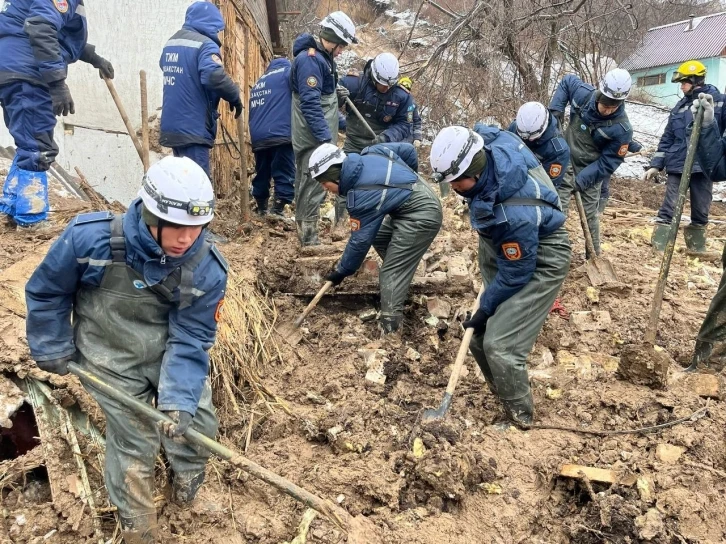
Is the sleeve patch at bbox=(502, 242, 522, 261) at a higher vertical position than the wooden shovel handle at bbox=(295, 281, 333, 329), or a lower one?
higher

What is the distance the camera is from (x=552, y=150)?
5332 mm

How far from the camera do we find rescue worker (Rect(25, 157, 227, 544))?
89.2 inches

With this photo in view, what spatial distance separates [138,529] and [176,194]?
5.11ft

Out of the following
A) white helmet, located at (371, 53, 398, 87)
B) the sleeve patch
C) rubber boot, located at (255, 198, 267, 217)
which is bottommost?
rubber boot, located at (255, 198, 267, 217)

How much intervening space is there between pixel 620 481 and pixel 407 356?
5.96ft

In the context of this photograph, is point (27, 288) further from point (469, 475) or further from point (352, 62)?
point (352, 62)

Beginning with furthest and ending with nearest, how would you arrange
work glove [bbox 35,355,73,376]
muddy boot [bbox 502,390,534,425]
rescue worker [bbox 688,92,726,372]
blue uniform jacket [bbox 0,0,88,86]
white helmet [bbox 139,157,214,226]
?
rescue worker [bbox 688,92,726,372] < blue uniform jacket [bbox 0,0,88,86] < muddy boot [bbox 502,390,534,425] < work glove [bbox 35,355,73,376] < white helmet [bbox 139,157,214,226]

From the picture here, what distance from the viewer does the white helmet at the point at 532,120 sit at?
5.12 meters

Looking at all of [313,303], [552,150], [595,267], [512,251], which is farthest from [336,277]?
[595,267]

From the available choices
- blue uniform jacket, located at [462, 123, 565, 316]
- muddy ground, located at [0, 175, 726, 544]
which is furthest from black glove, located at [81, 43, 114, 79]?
blue uniform jacket, located at [462, 123, 565, 316]

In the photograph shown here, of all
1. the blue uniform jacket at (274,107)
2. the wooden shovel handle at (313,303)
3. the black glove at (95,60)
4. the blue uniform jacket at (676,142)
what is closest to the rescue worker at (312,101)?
the blue uniform jacket at (274,107)

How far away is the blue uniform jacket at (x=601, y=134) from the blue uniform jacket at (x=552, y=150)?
1.70 ft

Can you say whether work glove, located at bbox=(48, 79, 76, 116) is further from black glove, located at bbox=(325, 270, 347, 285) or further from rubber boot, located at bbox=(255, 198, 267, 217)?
black glove, located at bbox=(325, 270, 347, 285)

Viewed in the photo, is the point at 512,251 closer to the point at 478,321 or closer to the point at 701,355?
the point at 478,321
